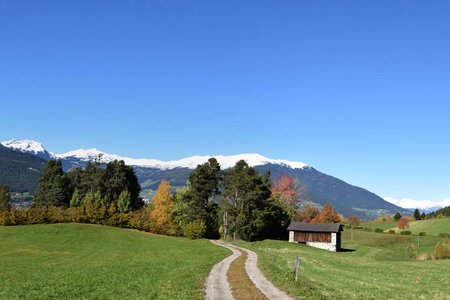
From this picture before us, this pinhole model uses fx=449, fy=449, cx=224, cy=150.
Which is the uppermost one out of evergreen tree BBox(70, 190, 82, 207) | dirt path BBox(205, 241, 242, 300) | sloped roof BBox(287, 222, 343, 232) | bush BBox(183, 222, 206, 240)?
evergreen tree BBox(70, 190, 82, 207)

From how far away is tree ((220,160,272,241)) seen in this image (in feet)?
374

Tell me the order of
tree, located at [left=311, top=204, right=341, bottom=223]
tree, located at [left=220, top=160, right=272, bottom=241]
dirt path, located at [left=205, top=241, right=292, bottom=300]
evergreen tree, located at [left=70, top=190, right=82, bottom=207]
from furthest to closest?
tree, located at [left=311, top=204, right=341, bottom=223]
evergreen tree, located at [left=70, top=190, right=82, bottom=207]
tree, located at [left=220, top=160, right=272, bottom=241]
dirt path, located at [left=205, top=241, right=292, bottom=300]

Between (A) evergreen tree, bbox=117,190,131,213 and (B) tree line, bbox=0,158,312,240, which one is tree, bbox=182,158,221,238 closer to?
(B) tree line, bbox=0,158,312,240

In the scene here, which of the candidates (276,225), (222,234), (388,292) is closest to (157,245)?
(222,234)

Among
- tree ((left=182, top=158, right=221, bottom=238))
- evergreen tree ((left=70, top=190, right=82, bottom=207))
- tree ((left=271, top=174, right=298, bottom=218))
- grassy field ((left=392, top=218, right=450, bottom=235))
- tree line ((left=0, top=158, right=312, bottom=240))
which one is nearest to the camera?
tree line ((left=0, top=158, right=312, bottom=240))

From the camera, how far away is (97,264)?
63750 millimetres

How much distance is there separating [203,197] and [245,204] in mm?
15213

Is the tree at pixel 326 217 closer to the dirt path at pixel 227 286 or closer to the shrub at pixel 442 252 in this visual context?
the shrub at pixel 442 252

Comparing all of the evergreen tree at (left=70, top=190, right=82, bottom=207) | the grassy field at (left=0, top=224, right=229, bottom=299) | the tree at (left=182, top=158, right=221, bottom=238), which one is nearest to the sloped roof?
the tree at (left=182, top=158, right=221, bottom=238)

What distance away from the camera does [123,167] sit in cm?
15362

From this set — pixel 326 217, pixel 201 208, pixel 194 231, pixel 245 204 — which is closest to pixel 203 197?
pixel 201 208

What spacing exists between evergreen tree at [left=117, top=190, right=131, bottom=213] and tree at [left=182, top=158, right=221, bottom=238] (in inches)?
803

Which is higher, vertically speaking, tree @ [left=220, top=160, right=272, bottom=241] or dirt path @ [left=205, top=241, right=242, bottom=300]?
tree @ [left=220, top=160, right=272, bottom=241]

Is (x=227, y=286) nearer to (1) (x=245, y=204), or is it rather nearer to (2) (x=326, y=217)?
(1) (x=245, y=204)
